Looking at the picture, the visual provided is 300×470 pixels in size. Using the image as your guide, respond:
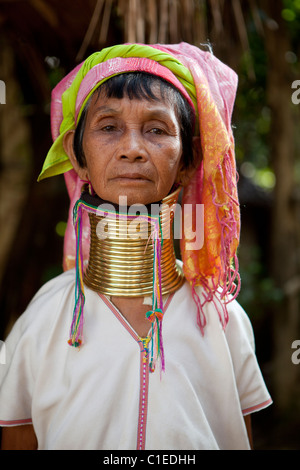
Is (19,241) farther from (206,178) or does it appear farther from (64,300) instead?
(206,178)

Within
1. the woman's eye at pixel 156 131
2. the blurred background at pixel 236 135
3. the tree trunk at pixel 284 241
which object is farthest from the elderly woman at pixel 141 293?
the tree trunk at pixel 284 241

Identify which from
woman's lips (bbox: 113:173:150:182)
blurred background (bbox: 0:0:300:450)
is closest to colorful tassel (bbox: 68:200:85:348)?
woman's lips (bbox: 113:173:150:182)

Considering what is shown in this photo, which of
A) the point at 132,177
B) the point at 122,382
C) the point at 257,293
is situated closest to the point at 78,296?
the point at 122,382

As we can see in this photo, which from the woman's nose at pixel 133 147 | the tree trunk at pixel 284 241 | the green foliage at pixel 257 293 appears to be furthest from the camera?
the green foliage at pixel 257 293

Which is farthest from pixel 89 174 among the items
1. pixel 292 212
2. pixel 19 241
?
pixel 292 212

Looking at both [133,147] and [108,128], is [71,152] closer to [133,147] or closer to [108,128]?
[108,128]

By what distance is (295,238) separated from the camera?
13.4 ft

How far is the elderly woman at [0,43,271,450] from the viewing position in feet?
5.42

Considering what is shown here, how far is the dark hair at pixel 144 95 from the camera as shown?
1.67 metres

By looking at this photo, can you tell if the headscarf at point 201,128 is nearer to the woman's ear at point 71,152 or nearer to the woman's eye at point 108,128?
the woman's ear at point 71,152

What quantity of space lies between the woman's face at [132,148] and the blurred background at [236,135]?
1367 mm

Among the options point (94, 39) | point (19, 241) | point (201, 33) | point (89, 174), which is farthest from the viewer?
point (19, 241)

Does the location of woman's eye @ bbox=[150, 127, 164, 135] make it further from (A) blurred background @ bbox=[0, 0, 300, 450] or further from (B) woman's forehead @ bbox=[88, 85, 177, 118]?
(A) blurred background @ bbox=[0, 0, 300, 450]

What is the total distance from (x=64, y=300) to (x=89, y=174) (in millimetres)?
511
